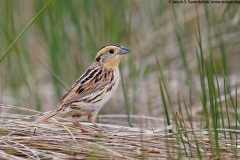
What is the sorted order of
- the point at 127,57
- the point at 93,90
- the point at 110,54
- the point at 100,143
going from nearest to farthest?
the point at 100,143, the point at 93,90, the point at 110,54, the point at 127,57

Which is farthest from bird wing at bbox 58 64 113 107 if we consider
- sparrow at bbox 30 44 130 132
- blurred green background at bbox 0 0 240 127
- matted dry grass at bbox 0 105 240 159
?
blurred green background at bbox 0 0 240 127

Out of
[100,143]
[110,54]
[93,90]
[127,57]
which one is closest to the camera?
[100,143]

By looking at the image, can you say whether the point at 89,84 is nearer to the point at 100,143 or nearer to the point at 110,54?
the point at 110,54

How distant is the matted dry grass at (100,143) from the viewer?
12.8 feet

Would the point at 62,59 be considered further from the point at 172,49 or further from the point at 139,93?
the point at 172,49

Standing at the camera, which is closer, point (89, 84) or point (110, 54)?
point (89, 84)

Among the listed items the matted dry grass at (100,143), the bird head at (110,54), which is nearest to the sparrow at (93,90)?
the bird head at (110,54)

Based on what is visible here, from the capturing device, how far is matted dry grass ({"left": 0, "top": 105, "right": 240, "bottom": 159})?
391cm

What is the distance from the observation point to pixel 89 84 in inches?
188

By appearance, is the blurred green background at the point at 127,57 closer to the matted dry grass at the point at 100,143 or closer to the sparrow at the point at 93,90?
the sparrow at the point at 93,90

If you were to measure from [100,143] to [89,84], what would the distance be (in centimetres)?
82

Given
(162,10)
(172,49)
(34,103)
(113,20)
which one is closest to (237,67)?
(172,49)

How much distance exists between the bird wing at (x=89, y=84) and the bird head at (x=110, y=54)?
0.25 ft

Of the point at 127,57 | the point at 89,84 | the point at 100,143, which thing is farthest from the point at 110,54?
the point at 127,57
